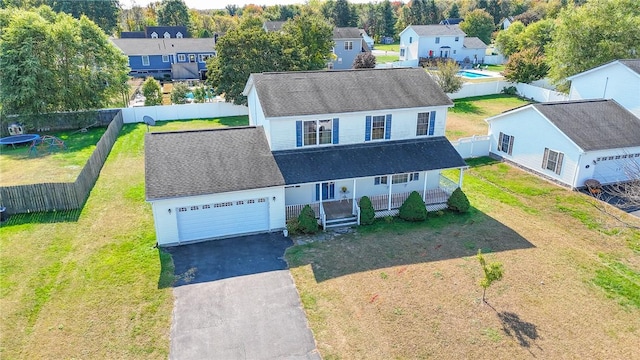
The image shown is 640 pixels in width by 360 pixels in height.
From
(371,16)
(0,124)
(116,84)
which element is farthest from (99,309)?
(371,16)

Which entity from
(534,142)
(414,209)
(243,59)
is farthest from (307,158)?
(243,59)

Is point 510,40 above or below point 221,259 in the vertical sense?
above

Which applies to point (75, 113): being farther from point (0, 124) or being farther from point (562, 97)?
point (562, 97)

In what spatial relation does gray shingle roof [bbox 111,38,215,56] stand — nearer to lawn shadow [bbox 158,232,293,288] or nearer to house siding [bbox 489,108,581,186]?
house siding [bbox 489,108,581,186]

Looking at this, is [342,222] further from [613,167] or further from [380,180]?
[613,167]

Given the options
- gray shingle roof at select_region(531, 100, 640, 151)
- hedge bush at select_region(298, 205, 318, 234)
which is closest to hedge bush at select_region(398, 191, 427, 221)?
hedge bush at select_region(298, 205, 318, 234)

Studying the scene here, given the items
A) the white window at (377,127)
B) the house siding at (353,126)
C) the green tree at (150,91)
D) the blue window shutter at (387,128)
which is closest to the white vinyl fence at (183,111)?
the green tree at (150,91)
